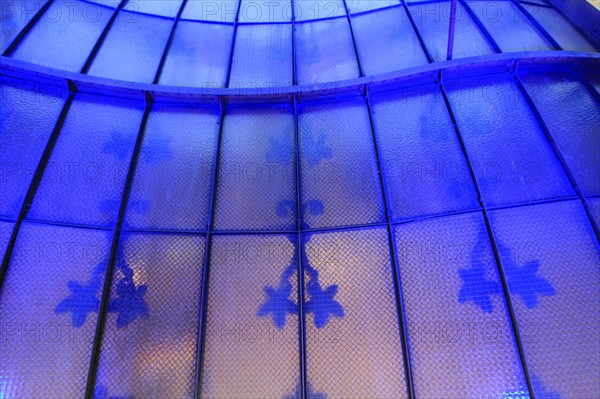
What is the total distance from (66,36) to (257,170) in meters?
5.77

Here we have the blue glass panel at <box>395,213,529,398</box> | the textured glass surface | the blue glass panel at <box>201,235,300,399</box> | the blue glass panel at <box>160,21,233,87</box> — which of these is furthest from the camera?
the textured glass surface

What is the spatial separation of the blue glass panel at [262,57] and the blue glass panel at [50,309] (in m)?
5.01

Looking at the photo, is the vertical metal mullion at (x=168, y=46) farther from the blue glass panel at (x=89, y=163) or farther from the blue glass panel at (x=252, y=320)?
the blue glass panel at (x=252, y=320)

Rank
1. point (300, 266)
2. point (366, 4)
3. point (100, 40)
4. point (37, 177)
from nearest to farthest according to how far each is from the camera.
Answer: point (300, 266)
point (37, 177)
point (100, 40)
point (366, 4)

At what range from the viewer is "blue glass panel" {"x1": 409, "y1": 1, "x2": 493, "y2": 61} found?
9.34 m

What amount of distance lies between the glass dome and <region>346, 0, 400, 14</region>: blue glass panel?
0.04 meters

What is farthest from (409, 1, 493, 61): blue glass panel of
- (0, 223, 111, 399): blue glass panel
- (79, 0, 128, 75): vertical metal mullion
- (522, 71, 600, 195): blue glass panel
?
Answer: (0, 223, 111, 399): blue glass panel

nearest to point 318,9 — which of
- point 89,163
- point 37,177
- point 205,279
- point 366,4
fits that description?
point 366,4

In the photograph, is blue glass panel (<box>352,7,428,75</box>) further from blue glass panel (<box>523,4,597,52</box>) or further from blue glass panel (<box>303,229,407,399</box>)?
blue glass panel (<box>303,229,407,399</box>)

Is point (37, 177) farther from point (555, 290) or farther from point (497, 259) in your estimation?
point (555, 290)

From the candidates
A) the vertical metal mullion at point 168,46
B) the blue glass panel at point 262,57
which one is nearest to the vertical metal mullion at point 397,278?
the blue glass panel at point 262,57

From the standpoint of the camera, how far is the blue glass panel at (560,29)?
9.34 metres

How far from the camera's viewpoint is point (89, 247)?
7.68 metres

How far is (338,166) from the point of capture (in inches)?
340
